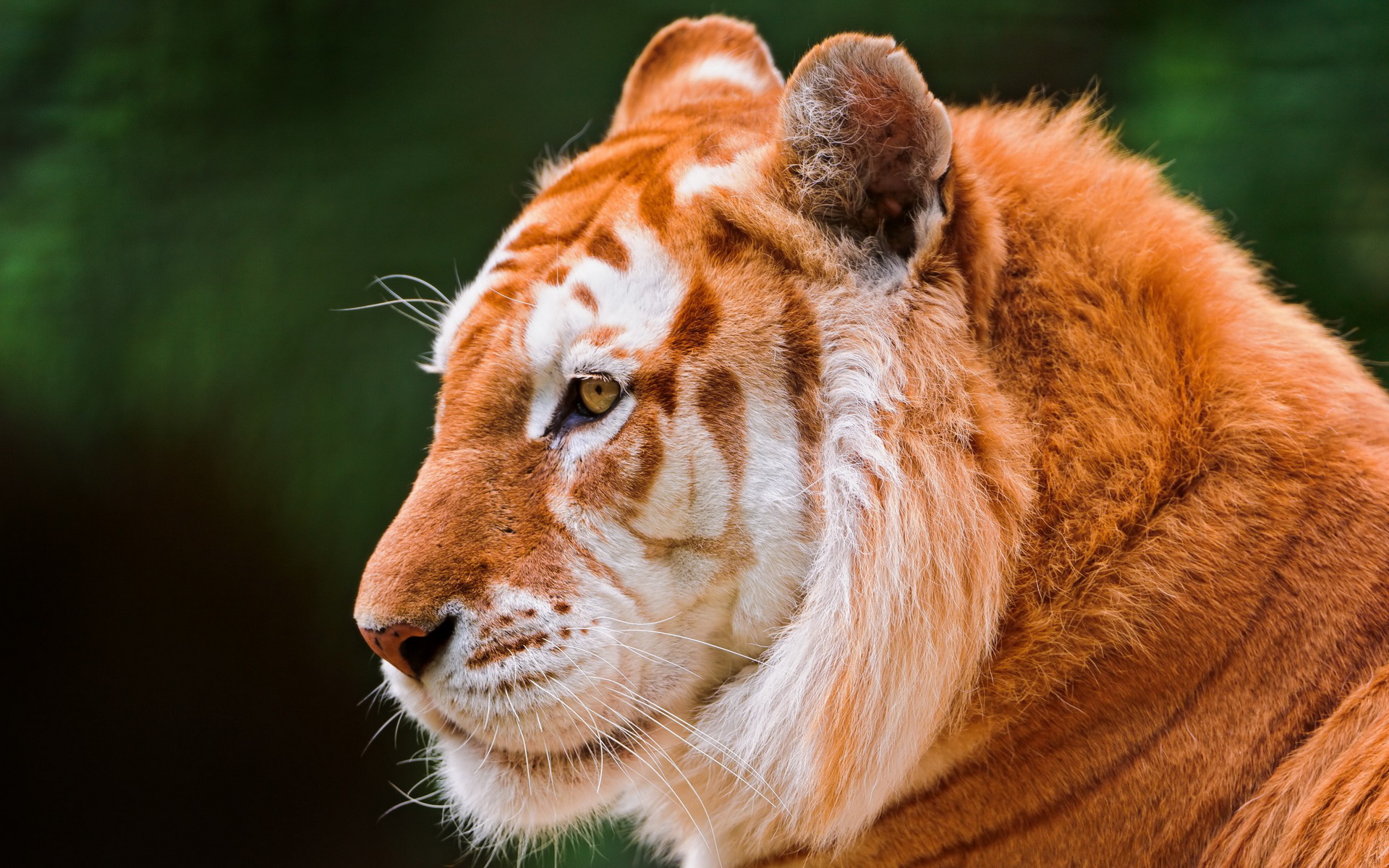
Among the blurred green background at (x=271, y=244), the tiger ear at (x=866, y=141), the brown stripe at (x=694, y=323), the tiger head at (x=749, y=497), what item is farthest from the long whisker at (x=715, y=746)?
the blurred green background at (x=271, y=244)

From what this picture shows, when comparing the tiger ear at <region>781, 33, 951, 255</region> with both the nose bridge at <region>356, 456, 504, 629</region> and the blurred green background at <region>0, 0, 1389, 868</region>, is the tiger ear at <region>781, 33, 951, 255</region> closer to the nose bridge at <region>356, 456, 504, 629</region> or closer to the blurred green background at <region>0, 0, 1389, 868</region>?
the nose bridge at <region>356, 456, 504, 629</region>

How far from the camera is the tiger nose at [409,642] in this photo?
102 cm

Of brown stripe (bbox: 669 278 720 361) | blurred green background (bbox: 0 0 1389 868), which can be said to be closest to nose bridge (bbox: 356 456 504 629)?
brown stripe (bbox: 669 278 720 361)

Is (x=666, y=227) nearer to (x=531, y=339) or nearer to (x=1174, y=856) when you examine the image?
(x=531, y=339)

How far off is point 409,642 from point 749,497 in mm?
351

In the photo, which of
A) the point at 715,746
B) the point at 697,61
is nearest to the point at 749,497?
the point at 715,746

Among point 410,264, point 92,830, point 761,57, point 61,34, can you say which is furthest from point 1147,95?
point 92,830

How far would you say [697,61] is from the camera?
1.55m

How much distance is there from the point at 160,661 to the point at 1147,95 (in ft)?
7.49

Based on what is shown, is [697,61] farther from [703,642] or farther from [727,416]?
[703,642]

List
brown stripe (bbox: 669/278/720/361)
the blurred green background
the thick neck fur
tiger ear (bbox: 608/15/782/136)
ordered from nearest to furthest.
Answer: the thick neck fur < brown stripe (bbox: 669/278/720/361) < tiger ear (bbox: 608/15/782/136) < the blurred green background

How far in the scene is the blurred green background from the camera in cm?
200

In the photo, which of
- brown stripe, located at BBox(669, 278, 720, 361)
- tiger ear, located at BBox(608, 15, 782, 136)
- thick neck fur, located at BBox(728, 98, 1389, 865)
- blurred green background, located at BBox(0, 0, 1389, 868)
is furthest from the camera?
blurred green background, located at BBox(0, 0, 1389, 868)

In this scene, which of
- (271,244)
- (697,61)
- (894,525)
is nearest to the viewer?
(894,525)
